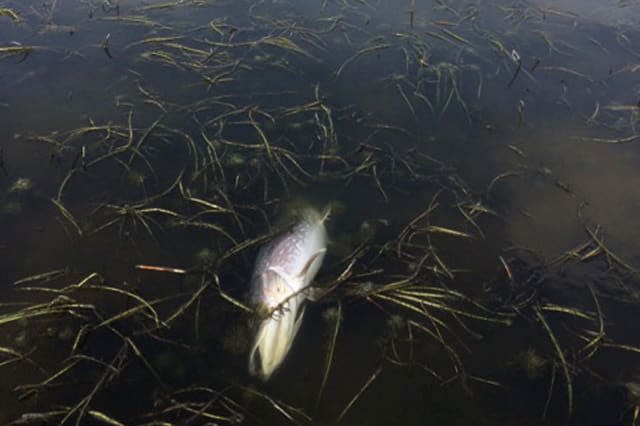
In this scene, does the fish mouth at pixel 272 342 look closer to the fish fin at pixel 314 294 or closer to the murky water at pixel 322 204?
the murky water at pixel 322 204

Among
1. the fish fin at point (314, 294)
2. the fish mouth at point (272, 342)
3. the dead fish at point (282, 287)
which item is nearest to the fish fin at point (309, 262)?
the dead fish at point (282, 287)

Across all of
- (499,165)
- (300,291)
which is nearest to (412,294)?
(300,291)

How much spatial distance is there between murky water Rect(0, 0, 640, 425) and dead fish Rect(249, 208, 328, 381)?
11 cm

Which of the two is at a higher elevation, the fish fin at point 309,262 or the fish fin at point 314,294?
the fish fin at point 309,262

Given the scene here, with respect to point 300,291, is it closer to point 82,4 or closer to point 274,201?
point 274,201

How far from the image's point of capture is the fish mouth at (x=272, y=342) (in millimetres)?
3158

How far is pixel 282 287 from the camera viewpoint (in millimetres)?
3451

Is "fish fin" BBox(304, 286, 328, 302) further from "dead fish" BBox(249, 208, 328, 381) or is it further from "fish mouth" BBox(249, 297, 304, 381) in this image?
"fish mouth" BBox(249, 297, 304, 381)

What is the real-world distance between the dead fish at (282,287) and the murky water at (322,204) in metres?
0.11

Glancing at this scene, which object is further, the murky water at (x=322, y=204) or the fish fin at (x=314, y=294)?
the fish fin at (x=314, y=294)

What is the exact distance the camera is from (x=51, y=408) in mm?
2848

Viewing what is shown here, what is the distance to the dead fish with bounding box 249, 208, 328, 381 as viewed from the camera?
320cm

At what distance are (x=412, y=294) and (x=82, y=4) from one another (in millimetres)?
7668

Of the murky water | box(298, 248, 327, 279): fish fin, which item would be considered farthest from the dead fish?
the murky water
